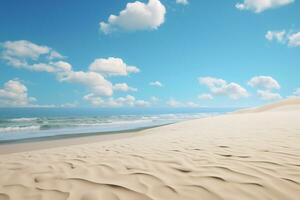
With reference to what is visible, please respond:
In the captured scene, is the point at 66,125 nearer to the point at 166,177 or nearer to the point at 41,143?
the point at 41,143

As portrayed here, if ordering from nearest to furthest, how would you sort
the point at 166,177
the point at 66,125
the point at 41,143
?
1. the point at 166,177
2. the point at 41,143
3. the point at 66,125

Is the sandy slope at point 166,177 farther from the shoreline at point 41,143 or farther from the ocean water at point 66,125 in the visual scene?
the ocean water at point 66,125

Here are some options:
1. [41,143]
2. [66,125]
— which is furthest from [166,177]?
[66,125]

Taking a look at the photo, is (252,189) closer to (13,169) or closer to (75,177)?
(75,177)

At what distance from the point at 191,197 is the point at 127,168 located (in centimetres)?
152

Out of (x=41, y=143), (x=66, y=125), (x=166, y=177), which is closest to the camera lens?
(x=166, y=177)

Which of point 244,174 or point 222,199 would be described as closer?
point 222,199

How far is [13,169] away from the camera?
4125mm

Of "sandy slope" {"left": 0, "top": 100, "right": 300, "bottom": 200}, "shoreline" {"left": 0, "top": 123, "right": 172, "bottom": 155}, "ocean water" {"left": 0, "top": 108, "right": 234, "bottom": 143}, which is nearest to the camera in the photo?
"sandy slope" {"left": 0, "top": 100, "right": 300, "bottom": 200}

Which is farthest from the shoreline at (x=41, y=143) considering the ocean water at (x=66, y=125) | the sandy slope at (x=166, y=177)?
the sandy slope at (x=166, y=177)

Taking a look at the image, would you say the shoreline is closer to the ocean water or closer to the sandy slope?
the ocean water

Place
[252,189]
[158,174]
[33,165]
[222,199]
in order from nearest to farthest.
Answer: [222,199] < [252,189] < [158,174] < [33,165]

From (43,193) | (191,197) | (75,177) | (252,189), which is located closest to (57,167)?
(75,177)

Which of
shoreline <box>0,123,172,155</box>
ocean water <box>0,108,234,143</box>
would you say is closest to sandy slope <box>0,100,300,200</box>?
shoreline <box>0,123,172,155</box>
